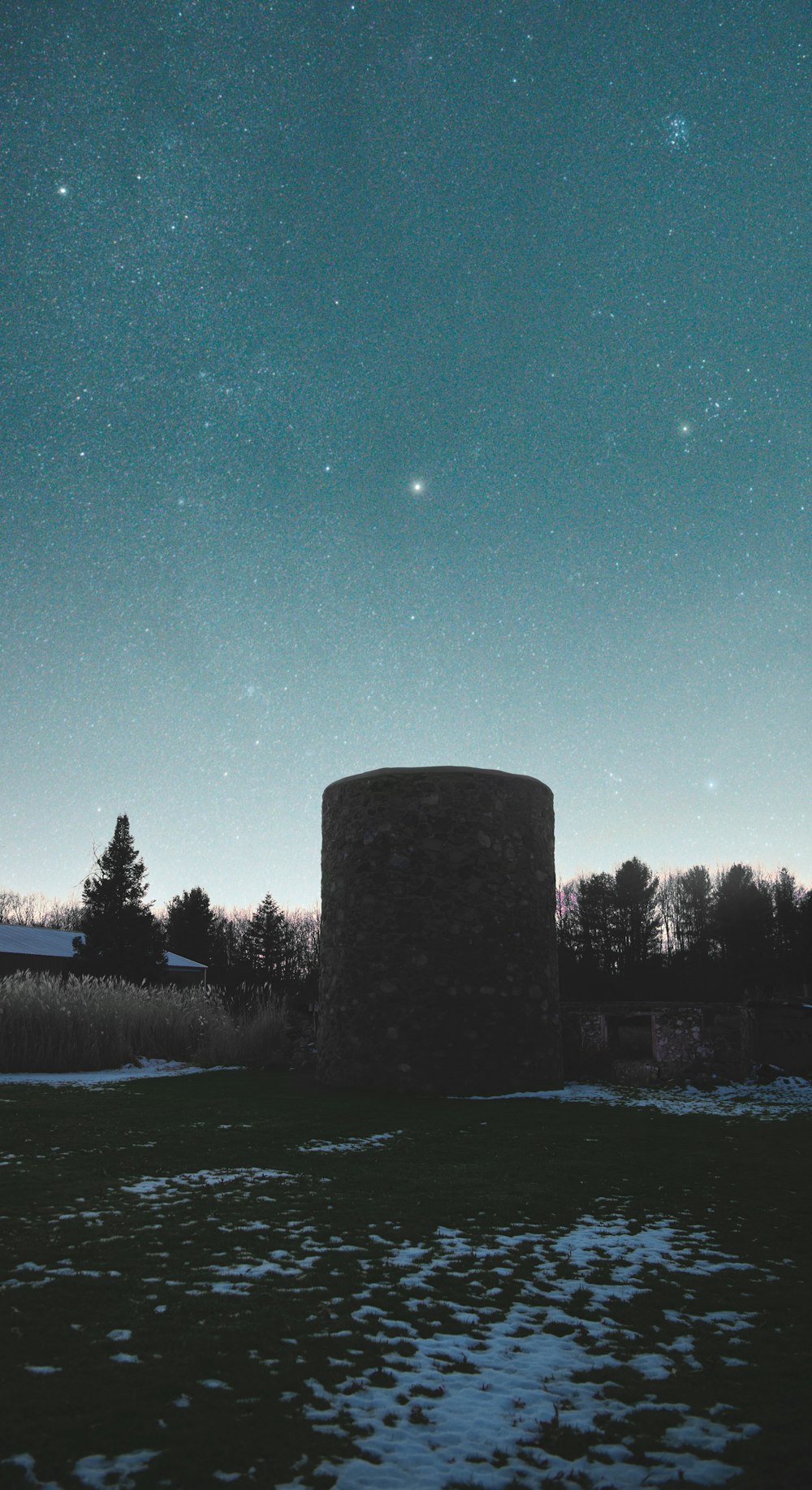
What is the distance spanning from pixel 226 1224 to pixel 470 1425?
180cm

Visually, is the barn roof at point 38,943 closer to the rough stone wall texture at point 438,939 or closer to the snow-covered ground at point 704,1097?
the rough stone wall texture at point 438,939

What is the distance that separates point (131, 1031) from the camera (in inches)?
456

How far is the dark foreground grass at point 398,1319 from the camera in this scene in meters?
1.79

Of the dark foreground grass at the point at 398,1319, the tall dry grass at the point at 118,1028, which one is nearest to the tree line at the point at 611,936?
the tall dry grass at the point at 118,1028

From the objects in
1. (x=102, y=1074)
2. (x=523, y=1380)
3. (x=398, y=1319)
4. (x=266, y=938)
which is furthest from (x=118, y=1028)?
(x=266, y=938)

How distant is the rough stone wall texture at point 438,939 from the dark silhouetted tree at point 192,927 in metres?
41.1

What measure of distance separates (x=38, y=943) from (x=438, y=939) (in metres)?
32.2

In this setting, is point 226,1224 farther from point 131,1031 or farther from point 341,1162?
point 131,1031

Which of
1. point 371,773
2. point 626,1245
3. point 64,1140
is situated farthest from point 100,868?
point 626,1245

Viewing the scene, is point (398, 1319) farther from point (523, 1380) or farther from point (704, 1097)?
point (704, 1097)

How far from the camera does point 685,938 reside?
48156mm

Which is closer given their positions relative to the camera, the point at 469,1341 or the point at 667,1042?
the point at 469,1341

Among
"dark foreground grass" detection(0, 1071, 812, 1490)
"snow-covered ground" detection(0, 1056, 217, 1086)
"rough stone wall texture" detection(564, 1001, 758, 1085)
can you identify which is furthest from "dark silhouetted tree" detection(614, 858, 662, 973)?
"dark foreground grass" detection(0, 1071, 812, 1490)

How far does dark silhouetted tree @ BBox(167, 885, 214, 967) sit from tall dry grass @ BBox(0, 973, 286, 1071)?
36.3 metres
